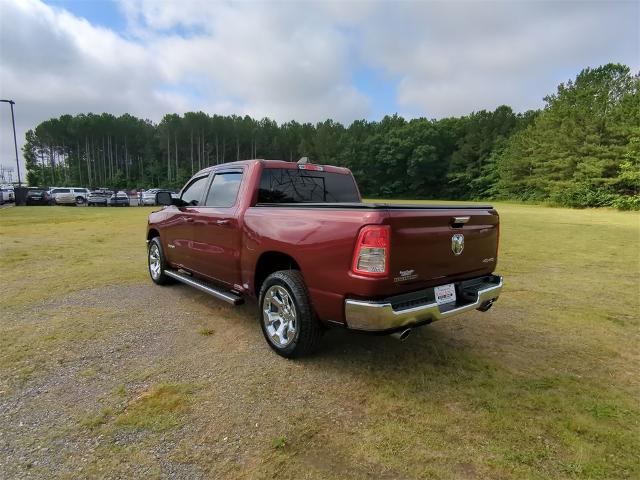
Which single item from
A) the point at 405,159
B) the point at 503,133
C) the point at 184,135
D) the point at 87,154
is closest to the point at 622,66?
the point at 503,133

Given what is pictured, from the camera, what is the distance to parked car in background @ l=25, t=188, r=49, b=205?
29.0 meters

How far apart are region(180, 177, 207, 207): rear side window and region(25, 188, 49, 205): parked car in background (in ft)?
100

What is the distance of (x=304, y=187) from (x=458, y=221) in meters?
1.91

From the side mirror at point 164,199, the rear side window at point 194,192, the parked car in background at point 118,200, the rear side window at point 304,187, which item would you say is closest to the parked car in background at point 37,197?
the parked car in background at point 118,200

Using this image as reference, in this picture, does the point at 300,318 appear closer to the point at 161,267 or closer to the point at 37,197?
the point at 161,267

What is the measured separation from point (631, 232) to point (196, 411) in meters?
17.2

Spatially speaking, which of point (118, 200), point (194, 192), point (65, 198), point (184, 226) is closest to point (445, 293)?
point (184, 226)

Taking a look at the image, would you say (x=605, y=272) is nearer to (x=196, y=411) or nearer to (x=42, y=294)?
(x=196, y=411)

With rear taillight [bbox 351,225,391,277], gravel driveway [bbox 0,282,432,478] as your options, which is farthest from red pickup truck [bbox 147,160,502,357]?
gravel driveway [bbox 0,282,432,478]

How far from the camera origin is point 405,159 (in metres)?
65.8

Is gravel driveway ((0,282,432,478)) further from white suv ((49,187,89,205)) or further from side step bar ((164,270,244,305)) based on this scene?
white suv ((49,187,89,205))

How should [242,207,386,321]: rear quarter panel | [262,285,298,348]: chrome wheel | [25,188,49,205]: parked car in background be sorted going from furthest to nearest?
[25,188,49,205]: parked car in background
[262,285,298,348]: chrome wheel
[242,207,386,321]: rear quarter panel

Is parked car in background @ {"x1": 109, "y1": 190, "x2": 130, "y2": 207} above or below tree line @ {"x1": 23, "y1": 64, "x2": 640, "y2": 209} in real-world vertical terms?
below

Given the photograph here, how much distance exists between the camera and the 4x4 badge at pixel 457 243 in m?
3.25
